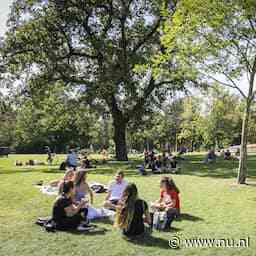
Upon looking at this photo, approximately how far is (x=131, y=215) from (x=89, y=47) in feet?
83.0

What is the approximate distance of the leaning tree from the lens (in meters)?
30.0

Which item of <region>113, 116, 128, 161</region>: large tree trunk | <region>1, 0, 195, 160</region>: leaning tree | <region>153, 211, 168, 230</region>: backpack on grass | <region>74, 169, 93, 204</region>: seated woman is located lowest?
<region>153, 211, 168, 230</region>: backpack on grass

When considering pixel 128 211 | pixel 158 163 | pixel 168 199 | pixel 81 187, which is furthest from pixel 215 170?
pixel 128 211

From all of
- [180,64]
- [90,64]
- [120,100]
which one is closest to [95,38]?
[90,64]

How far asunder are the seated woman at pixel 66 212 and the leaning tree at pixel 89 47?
777 inches

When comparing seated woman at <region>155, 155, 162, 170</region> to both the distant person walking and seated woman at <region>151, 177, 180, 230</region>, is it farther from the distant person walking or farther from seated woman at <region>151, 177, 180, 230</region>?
seated woman at <region>151, 177, 180, 230</region>

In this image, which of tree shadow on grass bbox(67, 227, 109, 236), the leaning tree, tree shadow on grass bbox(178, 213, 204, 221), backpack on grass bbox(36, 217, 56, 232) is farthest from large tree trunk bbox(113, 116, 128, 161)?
tree shadow on grass bbox(67, 227, 109, 236)

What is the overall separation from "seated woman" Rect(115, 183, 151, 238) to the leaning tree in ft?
66.7

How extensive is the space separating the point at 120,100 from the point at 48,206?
22.8 metres

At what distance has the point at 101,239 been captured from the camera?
8.80 metres

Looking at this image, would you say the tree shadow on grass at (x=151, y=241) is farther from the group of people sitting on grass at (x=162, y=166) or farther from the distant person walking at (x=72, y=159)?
the distant person walking at (x=72, y=159)

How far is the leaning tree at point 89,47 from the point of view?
3002cm

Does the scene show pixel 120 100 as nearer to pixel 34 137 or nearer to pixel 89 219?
pixel 89 219

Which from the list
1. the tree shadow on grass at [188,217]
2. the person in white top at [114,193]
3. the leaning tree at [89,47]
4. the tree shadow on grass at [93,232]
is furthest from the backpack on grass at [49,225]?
the leaning tree at [89,47]
